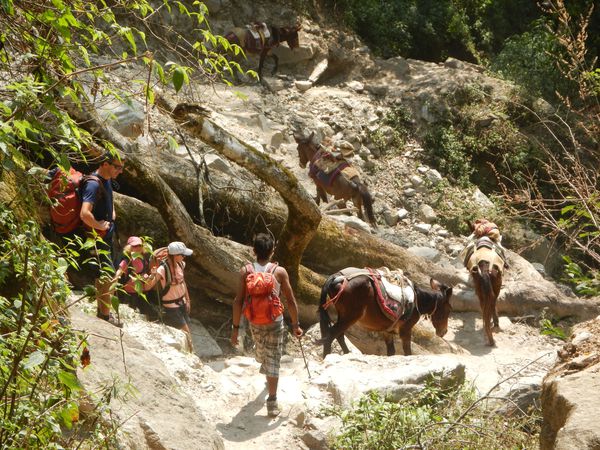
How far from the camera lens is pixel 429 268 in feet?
39.5

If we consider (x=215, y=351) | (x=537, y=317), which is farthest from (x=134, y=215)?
(x=537, y=317)

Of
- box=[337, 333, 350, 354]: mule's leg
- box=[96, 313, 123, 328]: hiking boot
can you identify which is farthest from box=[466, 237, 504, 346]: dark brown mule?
box=[96, 313, 123, 328]: hiking boot

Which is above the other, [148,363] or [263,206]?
[263,206]

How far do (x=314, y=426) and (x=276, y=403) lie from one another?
520 mm

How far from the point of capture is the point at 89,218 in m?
6.81

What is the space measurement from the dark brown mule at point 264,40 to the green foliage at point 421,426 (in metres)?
13.0

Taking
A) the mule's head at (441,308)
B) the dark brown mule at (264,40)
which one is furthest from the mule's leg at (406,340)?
the dark brown mule at (264,40)

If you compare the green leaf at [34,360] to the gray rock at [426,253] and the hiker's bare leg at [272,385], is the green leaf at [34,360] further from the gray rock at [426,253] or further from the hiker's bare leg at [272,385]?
the gray rock at [426,253]

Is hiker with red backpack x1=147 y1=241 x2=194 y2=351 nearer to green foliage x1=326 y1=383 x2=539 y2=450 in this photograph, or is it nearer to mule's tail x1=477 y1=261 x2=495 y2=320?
green foliage x1=326 y1=383 x2=539 y2=450

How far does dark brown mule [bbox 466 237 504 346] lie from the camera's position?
10922mm

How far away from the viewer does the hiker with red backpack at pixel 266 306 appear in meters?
6.66

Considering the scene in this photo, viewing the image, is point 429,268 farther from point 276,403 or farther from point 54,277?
point 54,277

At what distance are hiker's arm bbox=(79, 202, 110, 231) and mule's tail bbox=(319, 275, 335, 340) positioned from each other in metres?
2.87

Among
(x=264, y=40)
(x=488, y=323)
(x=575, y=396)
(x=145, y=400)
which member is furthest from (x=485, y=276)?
(x=264, y=40)
